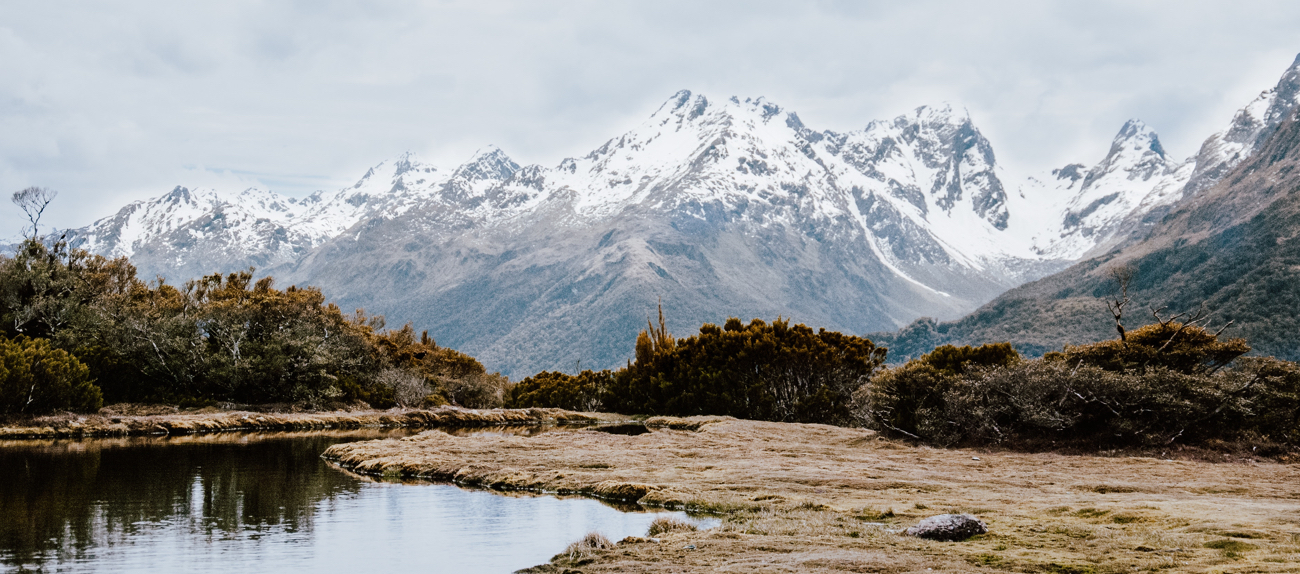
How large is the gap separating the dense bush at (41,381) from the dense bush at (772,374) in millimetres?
40758

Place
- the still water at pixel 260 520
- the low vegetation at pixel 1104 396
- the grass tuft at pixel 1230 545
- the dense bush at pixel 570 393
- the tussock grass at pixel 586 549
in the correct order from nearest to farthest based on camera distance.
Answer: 1. the grass tuft at pixel 1230 545
2. the tussock grass at pixel 586 549
3. the still water at pixel 260 520
4. the low vegetation at pixel 1104 396
5. the dense bush at pixel 570 393

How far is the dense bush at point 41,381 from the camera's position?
53.3m

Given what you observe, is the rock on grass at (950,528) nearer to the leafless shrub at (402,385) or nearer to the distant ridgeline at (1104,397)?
the distant ridgeline at (1104,397)

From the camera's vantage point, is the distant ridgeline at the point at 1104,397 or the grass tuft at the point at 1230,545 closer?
the grass tuft at the point at 1230,545

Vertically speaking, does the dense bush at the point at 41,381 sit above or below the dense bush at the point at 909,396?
above

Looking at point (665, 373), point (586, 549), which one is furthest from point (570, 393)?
point (586, 549)

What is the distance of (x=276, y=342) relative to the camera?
7175 centimetres

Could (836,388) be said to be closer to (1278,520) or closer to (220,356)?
(220,356)

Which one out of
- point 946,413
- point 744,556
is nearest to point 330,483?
point 744,556

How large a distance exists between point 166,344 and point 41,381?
42.5 feet

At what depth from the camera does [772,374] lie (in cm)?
7225

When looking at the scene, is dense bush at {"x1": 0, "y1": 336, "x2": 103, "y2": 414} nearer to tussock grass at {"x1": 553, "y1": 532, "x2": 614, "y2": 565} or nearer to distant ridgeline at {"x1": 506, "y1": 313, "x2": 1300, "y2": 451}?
distant ridgeline at {"x1": 506, "y1": 313, "x2": 1300, "y2": 451}

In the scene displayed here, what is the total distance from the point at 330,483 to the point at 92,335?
138 ft

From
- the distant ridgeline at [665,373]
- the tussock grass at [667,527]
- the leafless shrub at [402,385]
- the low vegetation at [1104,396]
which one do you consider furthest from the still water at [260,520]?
the leafless shrub at [402,385]
